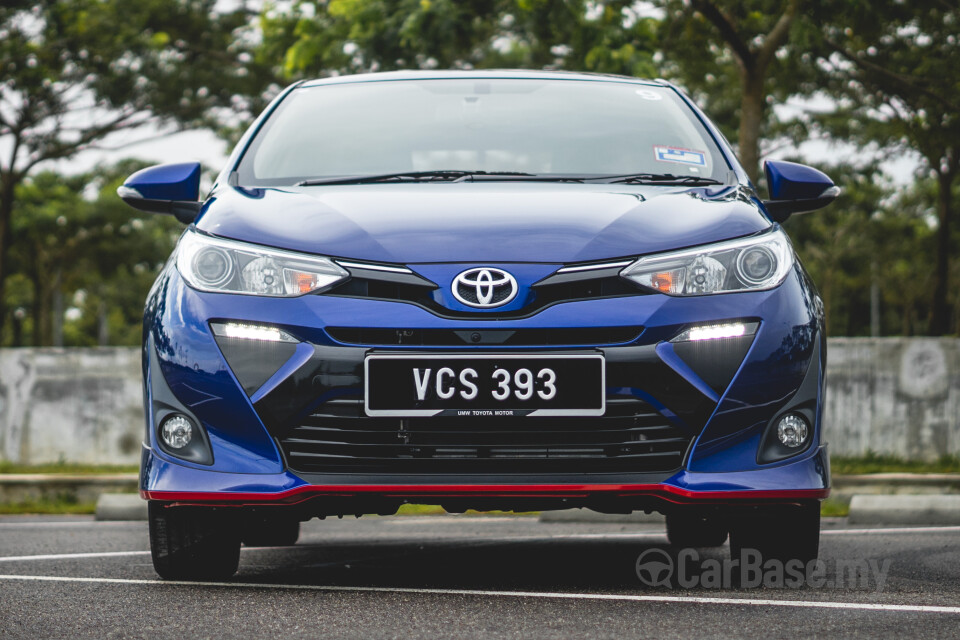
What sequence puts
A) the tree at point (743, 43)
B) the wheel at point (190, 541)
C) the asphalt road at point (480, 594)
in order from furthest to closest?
the tree at point (743, 43), the wheel at point (190, 541), the asphalt road at point (480, 594)

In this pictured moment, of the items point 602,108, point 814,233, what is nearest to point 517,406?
point 602,108

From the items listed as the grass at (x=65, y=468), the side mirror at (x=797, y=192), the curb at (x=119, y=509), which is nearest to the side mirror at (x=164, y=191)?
the side mirror at (x=797, y=192)

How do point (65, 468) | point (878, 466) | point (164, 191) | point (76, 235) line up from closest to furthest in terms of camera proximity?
point (164, 191) → point (878, 466) → point (65, 468) → point (76, 235)

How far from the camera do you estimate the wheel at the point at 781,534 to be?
3980 millimetres

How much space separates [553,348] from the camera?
3.56 meters

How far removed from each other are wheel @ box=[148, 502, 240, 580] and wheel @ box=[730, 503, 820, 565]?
5.11 feet

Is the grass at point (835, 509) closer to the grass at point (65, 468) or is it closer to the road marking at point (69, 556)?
the road marking at point (69, 556)

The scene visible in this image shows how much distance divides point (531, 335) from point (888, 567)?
1.90 meters

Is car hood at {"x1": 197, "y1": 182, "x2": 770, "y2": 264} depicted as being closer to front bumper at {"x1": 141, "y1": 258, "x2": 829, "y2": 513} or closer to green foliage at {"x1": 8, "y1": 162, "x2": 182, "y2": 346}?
front bumper at {"x1": 141, "y1": 258, "x2": 829, "y2": 513}

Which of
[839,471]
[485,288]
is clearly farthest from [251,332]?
[839,471]

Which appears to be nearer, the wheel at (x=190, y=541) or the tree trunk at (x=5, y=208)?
the wheel at (x=190, y=541)

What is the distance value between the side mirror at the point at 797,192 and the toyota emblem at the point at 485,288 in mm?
1181

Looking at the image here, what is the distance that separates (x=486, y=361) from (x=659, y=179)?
1115 mm

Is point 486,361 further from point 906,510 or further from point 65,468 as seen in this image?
point 65,468
